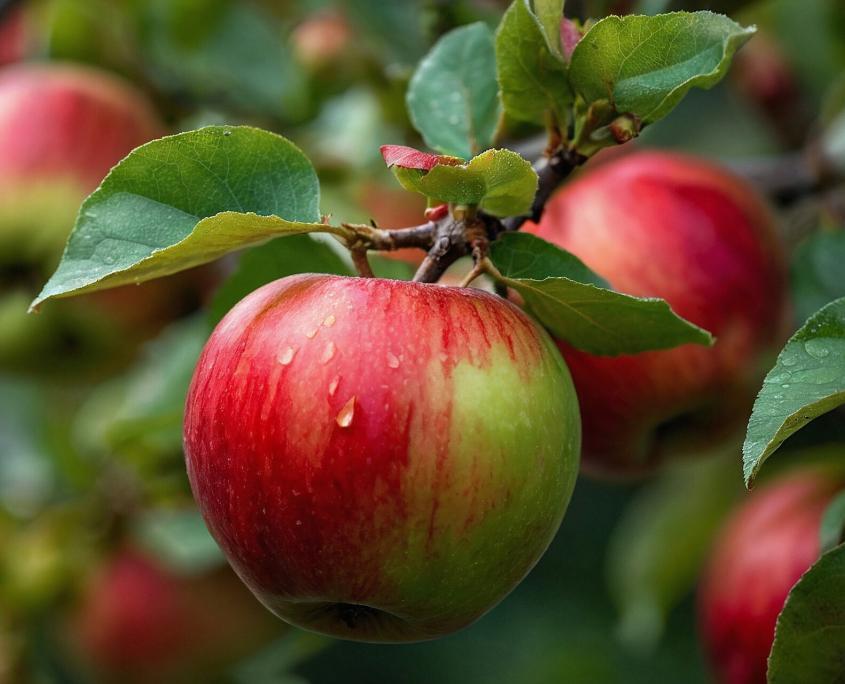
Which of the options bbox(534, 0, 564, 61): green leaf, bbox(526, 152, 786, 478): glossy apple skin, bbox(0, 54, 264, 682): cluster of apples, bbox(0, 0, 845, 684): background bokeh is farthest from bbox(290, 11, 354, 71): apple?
bbox(534, 0, 564, 61): green leaf

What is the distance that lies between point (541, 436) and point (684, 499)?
2.97ft

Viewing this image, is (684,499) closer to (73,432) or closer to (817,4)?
(817,4)

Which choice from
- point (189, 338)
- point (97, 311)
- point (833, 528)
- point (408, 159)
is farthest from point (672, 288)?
point (97, 311)

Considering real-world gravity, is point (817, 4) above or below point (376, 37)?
below

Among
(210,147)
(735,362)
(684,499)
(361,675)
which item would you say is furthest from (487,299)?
(361,675)

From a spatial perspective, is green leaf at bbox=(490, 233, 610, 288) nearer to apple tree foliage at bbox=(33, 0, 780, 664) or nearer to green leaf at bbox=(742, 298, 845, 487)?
apple tree foliage at bbox=(33, 0, 780, 664)

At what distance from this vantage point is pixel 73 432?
156cm

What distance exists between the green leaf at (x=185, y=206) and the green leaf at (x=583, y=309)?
0.11m

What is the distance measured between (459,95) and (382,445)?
1.05 feet

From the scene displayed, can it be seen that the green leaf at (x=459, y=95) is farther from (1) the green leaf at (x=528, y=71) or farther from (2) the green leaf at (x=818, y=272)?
(2) the green leaf at (x=818, y=272)

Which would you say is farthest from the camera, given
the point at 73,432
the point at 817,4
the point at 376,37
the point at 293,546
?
the point at 73,432

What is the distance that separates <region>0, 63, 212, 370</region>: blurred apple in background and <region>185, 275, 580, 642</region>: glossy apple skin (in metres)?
0.62

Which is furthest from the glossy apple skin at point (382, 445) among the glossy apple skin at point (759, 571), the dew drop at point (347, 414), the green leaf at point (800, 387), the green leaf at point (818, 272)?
the green leaf at point (818, 272)

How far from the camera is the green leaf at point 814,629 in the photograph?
2.04ft
